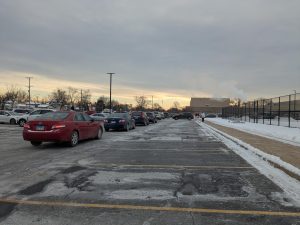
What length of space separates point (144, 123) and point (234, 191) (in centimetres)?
3143

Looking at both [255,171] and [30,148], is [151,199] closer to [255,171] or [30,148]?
[255,171]

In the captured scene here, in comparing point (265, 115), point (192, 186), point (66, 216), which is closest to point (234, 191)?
point (192, 186)

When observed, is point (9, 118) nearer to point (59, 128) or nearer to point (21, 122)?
point (21, 122)

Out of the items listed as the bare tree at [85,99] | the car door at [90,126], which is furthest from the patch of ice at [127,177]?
the bare tree at [85,99]

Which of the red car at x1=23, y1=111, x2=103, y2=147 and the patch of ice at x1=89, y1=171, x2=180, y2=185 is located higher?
the red car at x1=23, y1=111, x2=103, y2=147

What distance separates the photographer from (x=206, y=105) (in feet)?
578

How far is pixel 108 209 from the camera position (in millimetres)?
6125

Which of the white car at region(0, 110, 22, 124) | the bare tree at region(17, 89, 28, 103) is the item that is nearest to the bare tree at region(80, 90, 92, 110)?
the bare tree at region(17, 89, 28, 103)

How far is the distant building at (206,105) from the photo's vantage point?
561 feet

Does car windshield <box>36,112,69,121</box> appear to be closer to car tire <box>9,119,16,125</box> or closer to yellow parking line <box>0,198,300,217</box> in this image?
yellow parking line <box>0,198,300,217</box>

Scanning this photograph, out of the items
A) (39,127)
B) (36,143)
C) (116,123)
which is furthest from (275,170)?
(116,123)

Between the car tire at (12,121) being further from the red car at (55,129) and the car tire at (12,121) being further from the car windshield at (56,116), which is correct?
the car windshield at (56,116)

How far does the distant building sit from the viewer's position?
171113 mm

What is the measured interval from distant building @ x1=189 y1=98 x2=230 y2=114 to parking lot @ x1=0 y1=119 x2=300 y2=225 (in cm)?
16070
